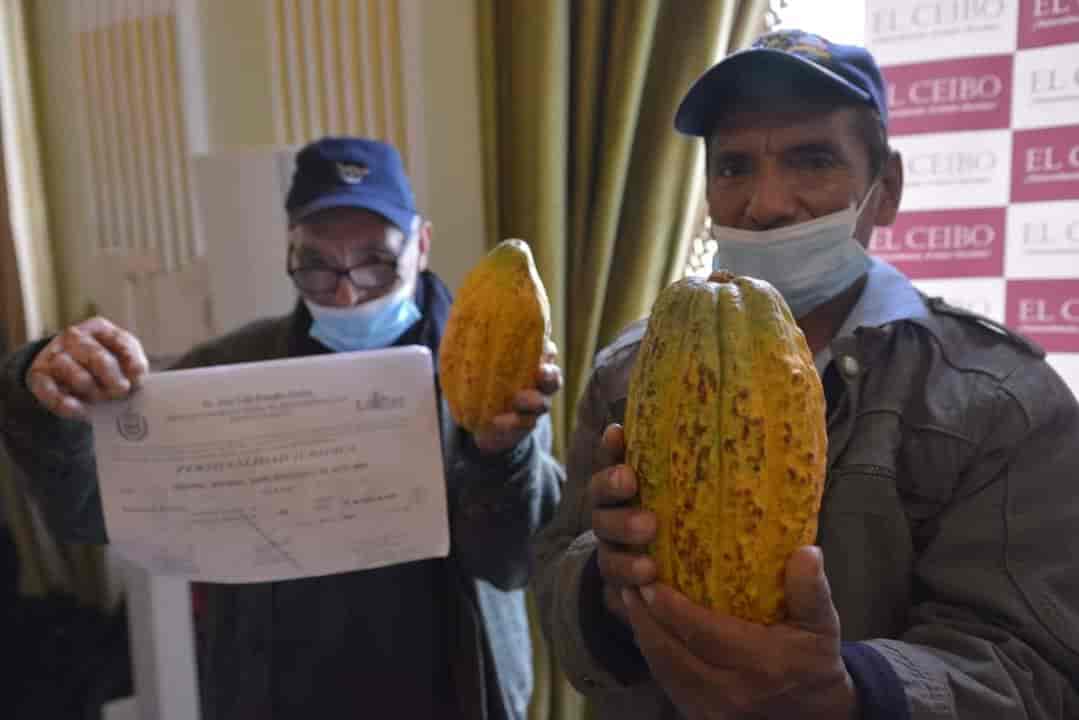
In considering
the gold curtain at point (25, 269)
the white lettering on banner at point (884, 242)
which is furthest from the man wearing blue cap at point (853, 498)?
the gold curtain at point (25, 269)

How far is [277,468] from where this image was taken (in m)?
1.00

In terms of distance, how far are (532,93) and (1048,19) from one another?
2.96 feet

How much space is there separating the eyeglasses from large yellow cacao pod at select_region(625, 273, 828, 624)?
71 centimetres

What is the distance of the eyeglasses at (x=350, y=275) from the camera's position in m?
1.18

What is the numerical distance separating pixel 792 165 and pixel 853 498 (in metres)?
0.37

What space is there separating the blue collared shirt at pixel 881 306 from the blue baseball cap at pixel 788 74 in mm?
188

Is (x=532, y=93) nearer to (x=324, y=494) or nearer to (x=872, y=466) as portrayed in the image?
(x=324, y=494)

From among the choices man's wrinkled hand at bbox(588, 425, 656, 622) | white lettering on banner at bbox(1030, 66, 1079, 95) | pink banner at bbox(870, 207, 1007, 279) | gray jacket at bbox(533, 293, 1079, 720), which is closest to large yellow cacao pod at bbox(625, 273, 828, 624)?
man's wrinkled hand at bbox(588, 425, 656, 622)

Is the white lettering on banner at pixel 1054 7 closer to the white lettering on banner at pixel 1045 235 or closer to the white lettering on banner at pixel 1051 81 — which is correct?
the white lettering on banner at pixel 1051 81

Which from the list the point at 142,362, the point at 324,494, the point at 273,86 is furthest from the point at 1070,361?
the point at 273,86

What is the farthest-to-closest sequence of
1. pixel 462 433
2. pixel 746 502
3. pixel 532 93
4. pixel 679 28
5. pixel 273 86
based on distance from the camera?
pixel 273 86
pixel 532 93
pixel 679 28
pixel 462 433
pixel 746 502

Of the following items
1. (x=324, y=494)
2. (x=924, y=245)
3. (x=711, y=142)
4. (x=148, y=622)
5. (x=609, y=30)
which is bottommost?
(x=148, y=622)

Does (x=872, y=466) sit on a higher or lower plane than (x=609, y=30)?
lower

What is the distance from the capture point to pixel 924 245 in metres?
1.37
